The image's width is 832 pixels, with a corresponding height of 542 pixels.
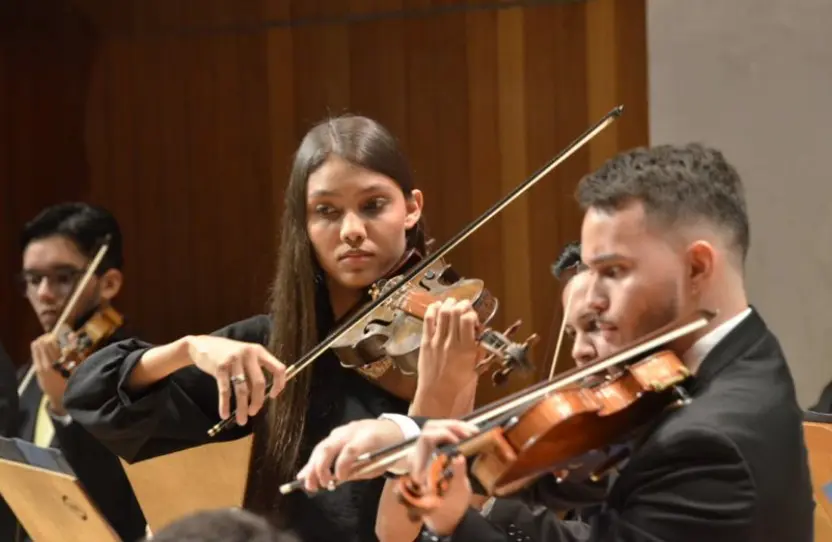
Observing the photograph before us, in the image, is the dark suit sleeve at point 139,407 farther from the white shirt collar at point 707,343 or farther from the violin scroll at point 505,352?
the white shirt collar at point 707,343

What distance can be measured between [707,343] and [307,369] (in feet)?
2.55

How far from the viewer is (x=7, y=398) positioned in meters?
2.85

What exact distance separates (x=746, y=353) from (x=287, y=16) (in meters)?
2.59

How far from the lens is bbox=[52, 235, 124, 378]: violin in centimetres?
302

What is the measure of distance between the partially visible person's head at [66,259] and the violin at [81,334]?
0.05 metres

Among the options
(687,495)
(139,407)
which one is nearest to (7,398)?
(139,407)

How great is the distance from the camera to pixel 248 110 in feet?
12.3

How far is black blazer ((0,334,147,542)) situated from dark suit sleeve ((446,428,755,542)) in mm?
1856

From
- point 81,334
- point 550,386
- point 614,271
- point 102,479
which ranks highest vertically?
point 614,271

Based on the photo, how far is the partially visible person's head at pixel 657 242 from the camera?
139 centimetres

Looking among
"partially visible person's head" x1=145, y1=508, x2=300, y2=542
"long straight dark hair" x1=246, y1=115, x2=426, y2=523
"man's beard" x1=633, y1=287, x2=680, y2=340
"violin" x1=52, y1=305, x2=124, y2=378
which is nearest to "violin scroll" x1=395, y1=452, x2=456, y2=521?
"man's beard" x1=633, y1=287, x2=680, y2=340

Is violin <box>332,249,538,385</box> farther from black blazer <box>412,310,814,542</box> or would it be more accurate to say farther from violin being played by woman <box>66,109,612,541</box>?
black blazer <box>412,310,814,542</box>

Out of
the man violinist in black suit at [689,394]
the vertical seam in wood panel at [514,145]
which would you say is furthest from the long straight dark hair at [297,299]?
the vertical seam in wood panel at [514,145]

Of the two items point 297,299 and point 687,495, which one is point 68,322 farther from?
point 687,495
